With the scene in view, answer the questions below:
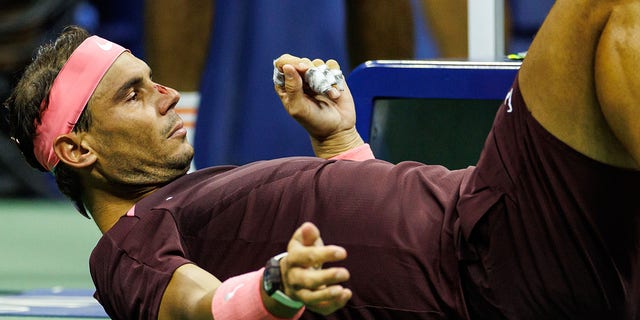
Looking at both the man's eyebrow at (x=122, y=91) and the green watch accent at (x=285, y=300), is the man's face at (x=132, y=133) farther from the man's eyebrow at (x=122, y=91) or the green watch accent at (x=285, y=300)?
the green watch accent at (x=285, y=300)

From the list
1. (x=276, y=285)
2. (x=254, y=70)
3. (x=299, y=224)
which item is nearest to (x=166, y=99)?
(x=299, y=224)

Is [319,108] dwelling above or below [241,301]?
above

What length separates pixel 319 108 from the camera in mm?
2383

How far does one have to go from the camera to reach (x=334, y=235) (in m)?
2.05

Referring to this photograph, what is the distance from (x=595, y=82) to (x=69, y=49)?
1.06 meters

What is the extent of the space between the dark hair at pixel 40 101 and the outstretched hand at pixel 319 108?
1.32 feet

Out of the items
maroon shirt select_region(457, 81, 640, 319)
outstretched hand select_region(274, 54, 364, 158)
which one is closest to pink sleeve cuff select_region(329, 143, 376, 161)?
outstretched hand select_region(274, 54, 364, 158)

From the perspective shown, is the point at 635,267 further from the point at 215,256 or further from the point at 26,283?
the point at 26,283

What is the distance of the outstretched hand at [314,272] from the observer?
1550 millimetres

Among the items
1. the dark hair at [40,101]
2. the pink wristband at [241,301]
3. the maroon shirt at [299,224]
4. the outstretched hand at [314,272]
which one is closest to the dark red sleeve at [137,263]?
the maroon shirt at [299,224]

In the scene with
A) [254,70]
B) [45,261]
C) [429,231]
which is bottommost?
[45,261]

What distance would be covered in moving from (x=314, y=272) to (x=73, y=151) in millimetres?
862

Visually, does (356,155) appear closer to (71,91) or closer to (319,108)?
(319,108)

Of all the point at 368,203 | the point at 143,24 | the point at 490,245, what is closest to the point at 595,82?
the point at 490,245
